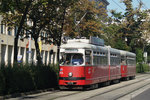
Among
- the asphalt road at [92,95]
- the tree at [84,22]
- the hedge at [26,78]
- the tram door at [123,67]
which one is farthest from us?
the tram door at [123,67]

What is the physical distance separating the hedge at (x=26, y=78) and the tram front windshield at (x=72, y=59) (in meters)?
1.36

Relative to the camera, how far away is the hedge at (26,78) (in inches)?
650

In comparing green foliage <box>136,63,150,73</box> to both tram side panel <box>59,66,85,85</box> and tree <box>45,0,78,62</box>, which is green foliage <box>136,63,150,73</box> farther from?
tram side panel <box>59,66,85,85</box>

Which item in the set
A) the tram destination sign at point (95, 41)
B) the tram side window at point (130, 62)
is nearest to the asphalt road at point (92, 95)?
the tram destination sign at point (95, 41)

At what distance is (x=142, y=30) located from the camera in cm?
5616

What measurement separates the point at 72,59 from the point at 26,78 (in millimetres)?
3324

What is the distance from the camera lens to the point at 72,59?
20.6m

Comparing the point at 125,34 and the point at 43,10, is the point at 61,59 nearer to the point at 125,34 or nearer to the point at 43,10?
the point at 43,10

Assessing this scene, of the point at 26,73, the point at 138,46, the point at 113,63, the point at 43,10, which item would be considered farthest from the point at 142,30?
the point at 26,73

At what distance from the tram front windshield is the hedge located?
136cm

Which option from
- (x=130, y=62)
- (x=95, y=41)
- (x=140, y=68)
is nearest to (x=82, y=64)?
(x=95, y=41)

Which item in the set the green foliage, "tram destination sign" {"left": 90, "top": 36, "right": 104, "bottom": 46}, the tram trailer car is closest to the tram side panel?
the tram trailer car

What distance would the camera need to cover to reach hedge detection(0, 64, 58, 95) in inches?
650

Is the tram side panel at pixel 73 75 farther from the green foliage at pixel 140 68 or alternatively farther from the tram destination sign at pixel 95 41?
the green foliage at pixel 140 68
